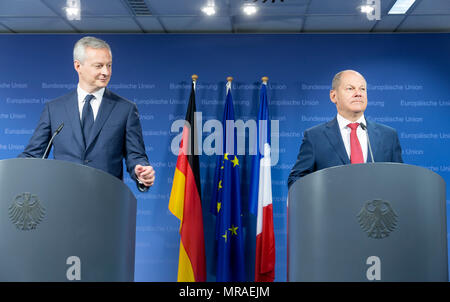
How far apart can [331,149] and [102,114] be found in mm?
1403

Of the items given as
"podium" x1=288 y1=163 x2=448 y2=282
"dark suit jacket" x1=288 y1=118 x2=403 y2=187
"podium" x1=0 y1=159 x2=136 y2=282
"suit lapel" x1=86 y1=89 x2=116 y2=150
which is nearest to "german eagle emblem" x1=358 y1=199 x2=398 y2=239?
"podium" x1=288 y1=163 x2=448 y2=282

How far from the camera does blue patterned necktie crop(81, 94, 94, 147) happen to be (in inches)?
132

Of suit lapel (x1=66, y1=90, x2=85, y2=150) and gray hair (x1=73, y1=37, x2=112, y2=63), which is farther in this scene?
gray hair (x1=73, y1=37, x2=112, y2=63)

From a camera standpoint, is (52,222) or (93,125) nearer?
(52,222)

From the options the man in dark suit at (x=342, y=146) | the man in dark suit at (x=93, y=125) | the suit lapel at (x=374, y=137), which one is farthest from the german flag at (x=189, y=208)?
the suit lapel at (x=374, y=137)

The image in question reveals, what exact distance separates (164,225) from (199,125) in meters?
1.18

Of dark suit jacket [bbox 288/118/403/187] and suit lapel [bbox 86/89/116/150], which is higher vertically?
suit lapel [bbox 86/89/116/150]

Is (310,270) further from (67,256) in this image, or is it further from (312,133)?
(312,133)

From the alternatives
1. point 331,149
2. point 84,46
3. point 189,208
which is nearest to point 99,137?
point 84,46

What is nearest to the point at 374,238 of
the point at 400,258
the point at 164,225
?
the point at 400,258

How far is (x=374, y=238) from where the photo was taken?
6.97ft

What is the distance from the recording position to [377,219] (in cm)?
212

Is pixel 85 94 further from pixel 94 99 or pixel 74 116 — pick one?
pixel 74 116

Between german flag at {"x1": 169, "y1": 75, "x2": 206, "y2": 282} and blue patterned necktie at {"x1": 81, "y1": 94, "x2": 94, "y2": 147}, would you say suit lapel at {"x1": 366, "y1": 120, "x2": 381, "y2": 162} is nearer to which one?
blue patterned necktie at {"x1": 81, "y1": 94, "x2": 94, "y2": 147}
